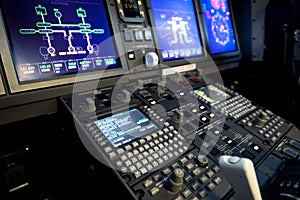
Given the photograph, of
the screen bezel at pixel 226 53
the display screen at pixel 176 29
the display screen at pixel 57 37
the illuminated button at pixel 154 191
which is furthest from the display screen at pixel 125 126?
the screen bezel at pixel 226 53

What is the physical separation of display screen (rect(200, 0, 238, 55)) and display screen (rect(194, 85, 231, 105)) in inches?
16.7

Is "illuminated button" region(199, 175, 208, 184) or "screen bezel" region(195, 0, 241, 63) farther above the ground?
"screen bezel" region(195, 0, 241, 63)

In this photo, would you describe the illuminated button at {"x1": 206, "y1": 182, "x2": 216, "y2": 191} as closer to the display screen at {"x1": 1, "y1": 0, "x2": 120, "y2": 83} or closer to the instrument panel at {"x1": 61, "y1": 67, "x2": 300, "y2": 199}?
the instrument panel at {"x1": 61, "y1": 67, "x2": 300, "y2": 199}

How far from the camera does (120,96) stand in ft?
2.85

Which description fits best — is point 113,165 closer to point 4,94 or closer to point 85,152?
point 85,152

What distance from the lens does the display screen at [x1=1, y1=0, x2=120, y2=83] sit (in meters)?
0.79

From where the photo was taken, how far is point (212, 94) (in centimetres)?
114

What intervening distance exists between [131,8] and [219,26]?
0.79m

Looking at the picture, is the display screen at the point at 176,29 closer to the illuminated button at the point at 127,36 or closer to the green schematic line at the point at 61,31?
the illuminated button at the point at 127,36

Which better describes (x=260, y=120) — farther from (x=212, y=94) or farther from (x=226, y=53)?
(x=226, y=53)

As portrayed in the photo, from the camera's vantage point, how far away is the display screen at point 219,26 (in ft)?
5.09

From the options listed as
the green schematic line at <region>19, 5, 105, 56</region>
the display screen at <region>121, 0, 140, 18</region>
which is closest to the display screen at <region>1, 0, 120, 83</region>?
the green schematic line at <region>19, 5, 105, 56</region>

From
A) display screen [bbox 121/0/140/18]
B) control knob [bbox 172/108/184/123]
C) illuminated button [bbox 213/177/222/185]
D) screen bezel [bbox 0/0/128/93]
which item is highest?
display screen [bbox 121/0/140/18]

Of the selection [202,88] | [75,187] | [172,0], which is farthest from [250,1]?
[75,187]
